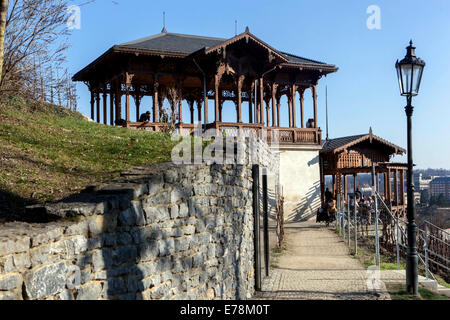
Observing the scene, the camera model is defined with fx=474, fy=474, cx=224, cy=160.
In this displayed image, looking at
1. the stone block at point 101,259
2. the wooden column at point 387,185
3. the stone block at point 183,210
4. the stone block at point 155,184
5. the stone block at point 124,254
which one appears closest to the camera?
the stone block at point 101,259

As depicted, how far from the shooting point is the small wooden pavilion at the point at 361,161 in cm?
2350

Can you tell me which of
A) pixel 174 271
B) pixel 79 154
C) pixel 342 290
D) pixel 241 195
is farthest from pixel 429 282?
pixel 79 154

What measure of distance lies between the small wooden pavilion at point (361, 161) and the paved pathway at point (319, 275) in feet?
26.6

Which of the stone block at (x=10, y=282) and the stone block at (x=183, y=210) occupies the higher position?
the stone block at (x=183, y=210)

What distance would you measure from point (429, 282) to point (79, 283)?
816cm

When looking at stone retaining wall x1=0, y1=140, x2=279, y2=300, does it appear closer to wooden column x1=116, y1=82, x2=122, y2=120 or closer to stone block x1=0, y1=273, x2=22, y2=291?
stone block x1=0, y1=273, x2=22, y2=291

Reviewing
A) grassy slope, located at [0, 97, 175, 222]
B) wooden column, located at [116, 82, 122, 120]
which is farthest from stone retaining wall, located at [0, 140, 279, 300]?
wooden column, located at [116, 82, 122, 120]

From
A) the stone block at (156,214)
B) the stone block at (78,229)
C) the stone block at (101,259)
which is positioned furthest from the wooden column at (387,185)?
the stone block at (78,229)

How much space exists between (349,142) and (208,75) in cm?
812

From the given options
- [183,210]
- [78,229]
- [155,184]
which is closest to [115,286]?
[78,229]

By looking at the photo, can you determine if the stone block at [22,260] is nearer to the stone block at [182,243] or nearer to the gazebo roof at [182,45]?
the stone block at [182,243]

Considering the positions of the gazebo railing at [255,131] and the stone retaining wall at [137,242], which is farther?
the gazebo railing at [255,131]

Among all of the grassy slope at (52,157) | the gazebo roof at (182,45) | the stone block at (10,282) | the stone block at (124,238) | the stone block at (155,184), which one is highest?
the gazebo roof at (182,45)

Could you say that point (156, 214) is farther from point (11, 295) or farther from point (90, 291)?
point (11, 295)
